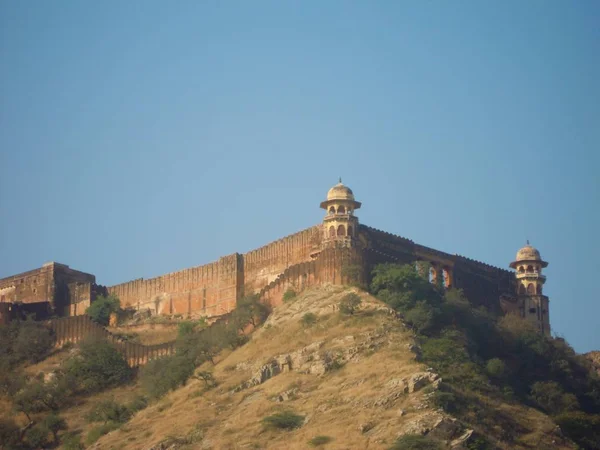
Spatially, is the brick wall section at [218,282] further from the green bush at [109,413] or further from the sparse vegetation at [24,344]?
the green bush at [109,413]

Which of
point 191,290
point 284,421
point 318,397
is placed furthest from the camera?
point 191,290

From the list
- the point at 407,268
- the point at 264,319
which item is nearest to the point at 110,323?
the point at 264,319

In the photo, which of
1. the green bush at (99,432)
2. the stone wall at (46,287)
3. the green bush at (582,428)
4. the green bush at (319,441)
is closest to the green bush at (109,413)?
the green bush at (99,432)

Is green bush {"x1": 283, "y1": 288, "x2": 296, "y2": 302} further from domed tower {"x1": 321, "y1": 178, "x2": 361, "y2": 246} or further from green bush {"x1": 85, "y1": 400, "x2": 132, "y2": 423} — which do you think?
green bush {"x1": 85, "y1": 400, "x2": 132, "y2": 423}

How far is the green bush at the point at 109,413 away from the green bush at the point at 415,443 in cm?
1814

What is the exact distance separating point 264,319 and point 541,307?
15.2m

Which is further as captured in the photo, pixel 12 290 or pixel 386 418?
pixel 12 290

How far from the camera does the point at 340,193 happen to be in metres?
67.4

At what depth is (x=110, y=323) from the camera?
7975 centimetres

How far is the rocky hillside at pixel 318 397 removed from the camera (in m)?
49.6

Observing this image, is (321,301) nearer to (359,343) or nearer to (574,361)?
(359,343)

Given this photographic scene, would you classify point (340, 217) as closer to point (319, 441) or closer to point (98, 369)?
point (98, 369)

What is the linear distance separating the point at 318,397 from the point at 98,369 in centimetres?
1952

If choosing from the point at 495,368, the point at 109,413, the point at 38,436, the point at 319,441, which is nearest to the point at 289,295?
the point at 109,413
